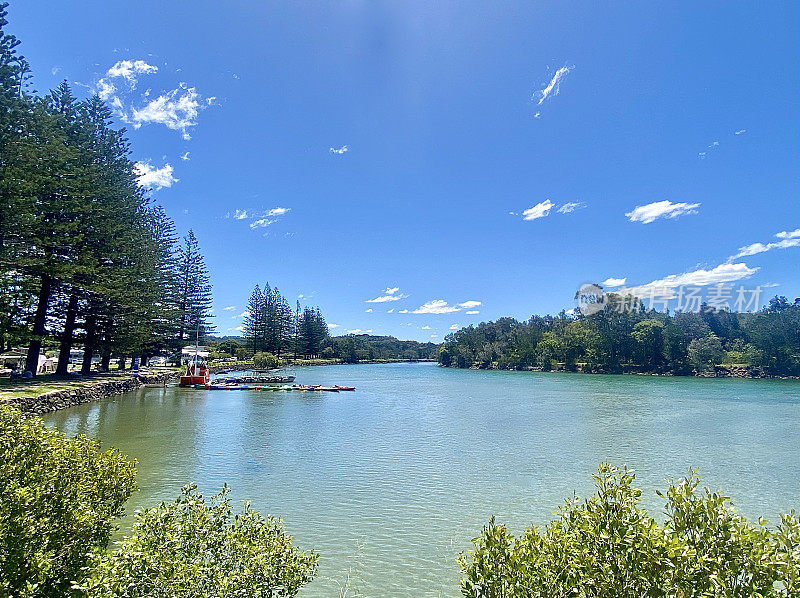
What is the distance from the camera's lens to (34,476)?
3.23 meters

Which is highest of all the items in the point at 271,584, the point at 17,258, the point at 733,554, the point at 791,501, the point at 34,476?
the point at 17,258

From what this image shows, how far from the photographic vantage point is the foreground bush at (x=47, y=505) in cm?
260

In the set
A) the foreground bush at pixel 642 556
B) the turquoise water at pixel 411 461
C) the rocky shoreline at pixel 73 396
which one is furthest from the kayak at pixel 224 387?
the foreground bush at pixel 642 556

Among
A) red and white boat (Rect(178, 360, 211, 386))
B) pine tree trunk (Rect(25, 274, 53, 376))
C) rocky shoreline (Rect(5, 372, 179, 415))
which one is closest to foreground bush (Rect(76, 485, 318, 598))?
rocky shoreline (Rect(5, 372, 179, 415))

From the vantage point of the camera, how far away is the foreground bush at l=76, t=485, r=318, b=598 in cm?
230

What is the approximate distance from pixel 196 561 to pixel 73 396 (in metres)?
17.9

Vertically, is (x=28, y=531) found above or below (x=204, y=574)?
above

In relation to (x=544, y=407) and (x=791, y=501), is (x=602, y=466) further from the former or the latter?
(x=544, y=407)

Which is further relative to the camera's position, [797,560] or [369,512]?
[369,512]

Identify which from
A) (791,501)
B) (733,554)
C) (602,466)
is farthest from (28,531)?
(791,501)

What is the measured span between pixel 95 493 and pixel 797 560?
489 cm

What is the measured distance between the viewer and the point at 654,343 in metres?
60.1

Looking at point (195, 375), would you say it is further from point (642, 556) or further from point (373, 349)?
point (373, 349)

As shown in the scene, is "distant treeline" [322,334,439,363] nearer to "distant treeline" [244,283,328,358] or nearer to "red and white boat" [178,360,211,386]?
"distant treeline" [244,283,328,358]
